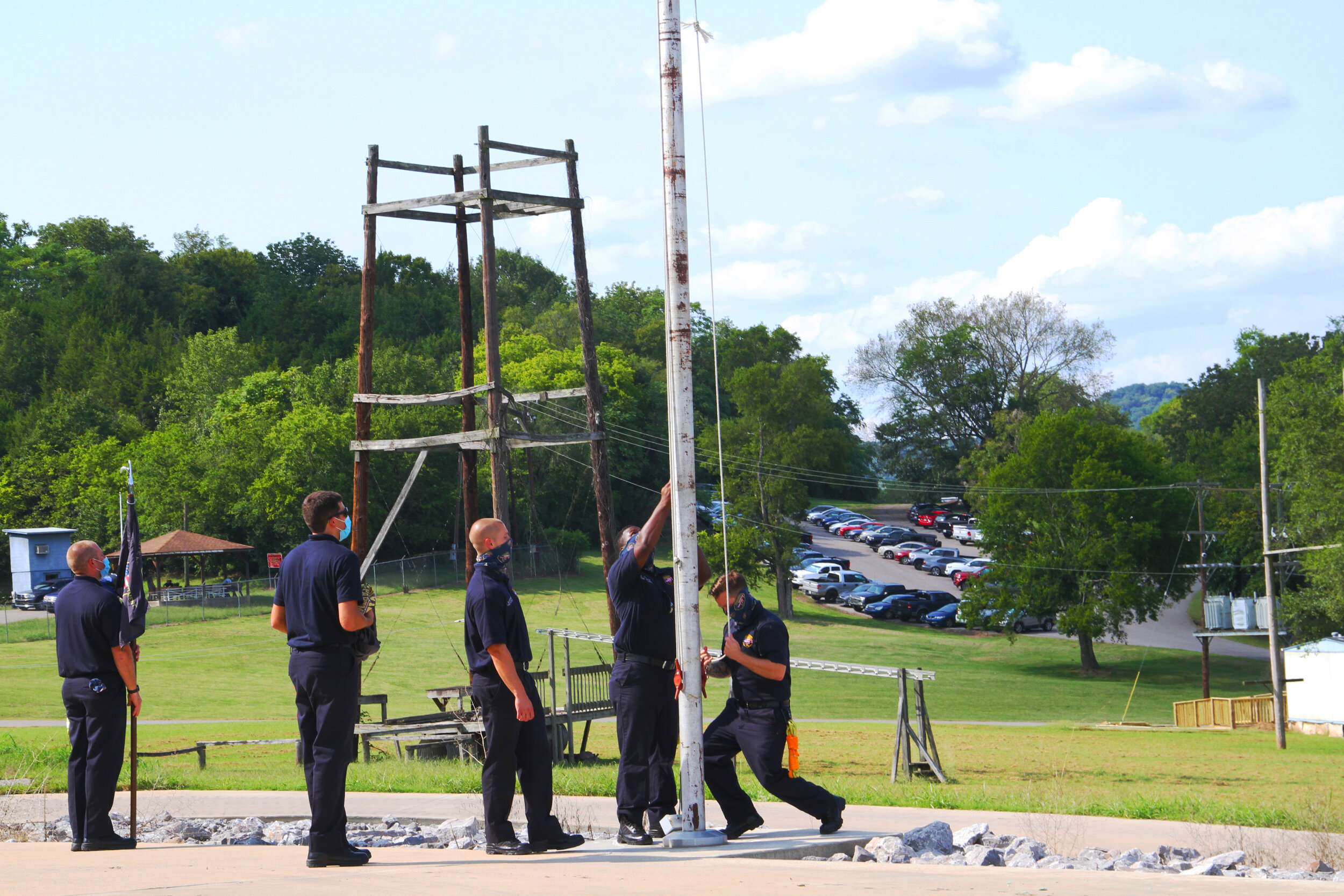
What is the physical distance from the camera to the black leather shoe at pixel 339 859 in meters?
7.42

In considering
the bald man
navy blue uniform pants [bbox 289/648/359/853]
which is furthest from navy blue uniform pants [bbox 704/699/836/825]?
navy blue uniform pants [bbox 289/648/359/853]

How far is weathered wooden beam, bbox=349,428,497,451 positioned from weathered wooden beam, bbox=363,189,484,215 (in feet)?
10.8

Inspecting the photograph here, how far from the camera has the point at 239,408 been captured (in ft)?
260

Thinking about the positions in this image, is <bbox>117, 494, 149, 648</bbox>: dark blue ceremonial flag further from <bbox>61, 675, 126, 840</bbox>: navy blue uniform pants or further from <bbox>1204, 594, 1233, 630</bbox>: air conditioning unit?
<bbox>1204, 594, 1233, 630</bbox>: air conditioning unit

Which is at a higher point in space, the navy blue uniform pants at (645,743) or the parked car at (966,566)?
the navy blue uniform pants at (645,743)

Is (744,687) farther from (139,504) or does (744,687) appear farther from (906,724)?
(139,504)

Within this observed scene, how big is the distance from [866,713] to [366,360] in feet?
66.4

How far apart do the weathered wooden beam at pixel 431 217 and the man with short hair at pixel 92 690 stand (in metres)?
12.2

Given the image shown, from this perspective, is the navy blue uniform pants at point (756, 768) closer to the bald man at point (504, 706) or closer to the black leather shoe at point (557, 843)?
the black leather shoe at point (557, 843)

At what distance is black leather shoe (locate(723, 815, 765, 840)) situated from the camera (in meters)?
8.56

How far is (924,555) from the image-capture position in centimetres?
8281

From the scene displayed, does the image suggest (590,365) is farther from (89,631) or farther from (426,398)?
(89,631)

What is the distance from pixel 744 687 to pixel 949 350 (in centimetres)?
10459

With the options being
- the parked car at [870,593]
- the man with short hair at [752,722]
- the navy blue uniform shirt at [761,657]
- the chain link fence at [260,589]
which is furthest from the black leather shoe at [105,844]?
the parked car at [870,593]
